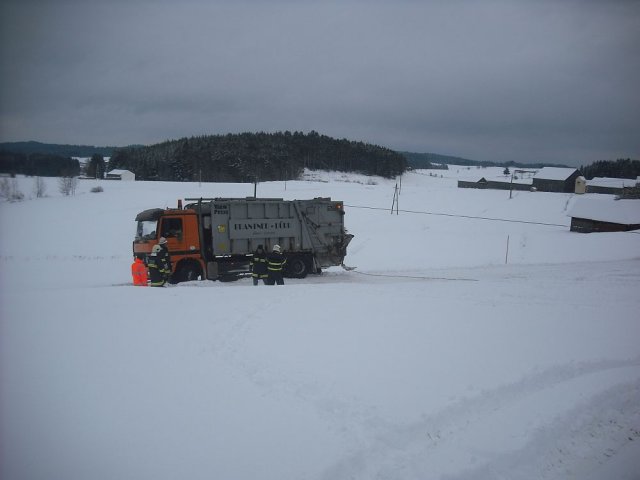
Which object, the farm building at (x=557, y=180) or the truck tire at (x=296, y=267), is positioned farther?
the farm building at (x=557, y=180)

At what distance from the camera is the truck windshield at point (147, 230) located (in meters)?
14.4

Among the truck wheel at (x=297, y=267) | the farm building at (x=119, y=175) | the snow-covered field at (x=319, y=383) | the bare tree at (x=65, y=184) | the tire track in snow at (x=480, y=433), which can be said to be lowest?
the truck wheel at (x=297, y=267)

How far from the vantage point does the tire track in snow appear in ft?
14.5

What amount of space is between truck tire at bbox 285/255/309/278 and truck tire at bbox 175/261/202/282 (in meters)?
3.31

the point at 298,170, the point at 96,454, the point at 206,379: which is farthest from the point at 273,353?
the point at 298,170

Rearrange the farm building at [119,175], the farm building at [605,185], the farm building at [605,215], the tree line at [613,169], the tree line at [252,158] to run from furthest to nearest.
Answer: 1. the tree line at [252,158]
2. the farm building at [605,185]
3. the farm building at [119,175]
4. the tree line at [613,169]
5. the farm building at [605,215]

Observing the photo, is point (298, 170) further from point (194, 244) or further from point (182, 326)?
point (182, 326)

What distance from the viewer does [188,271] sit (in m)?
14.6

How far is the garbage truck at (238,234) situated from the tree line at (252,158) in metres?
40.3

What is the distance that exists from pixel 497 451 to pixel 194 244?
1186 cm

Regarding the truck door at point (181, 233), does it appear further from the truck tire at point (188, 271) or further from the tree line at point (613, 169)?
the tree line at point (613, 169)

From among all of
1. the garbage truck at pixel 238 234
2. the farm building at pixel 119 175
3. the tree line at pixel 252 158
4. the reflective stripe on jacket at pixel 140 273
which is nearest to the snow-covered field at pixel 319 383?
the reflective stripe on jacket at pixel 140 273

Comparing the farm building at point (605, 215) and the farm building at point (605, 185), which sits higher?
the farm building at point (605, 185)

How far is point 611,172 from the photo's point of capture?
6625 cm
